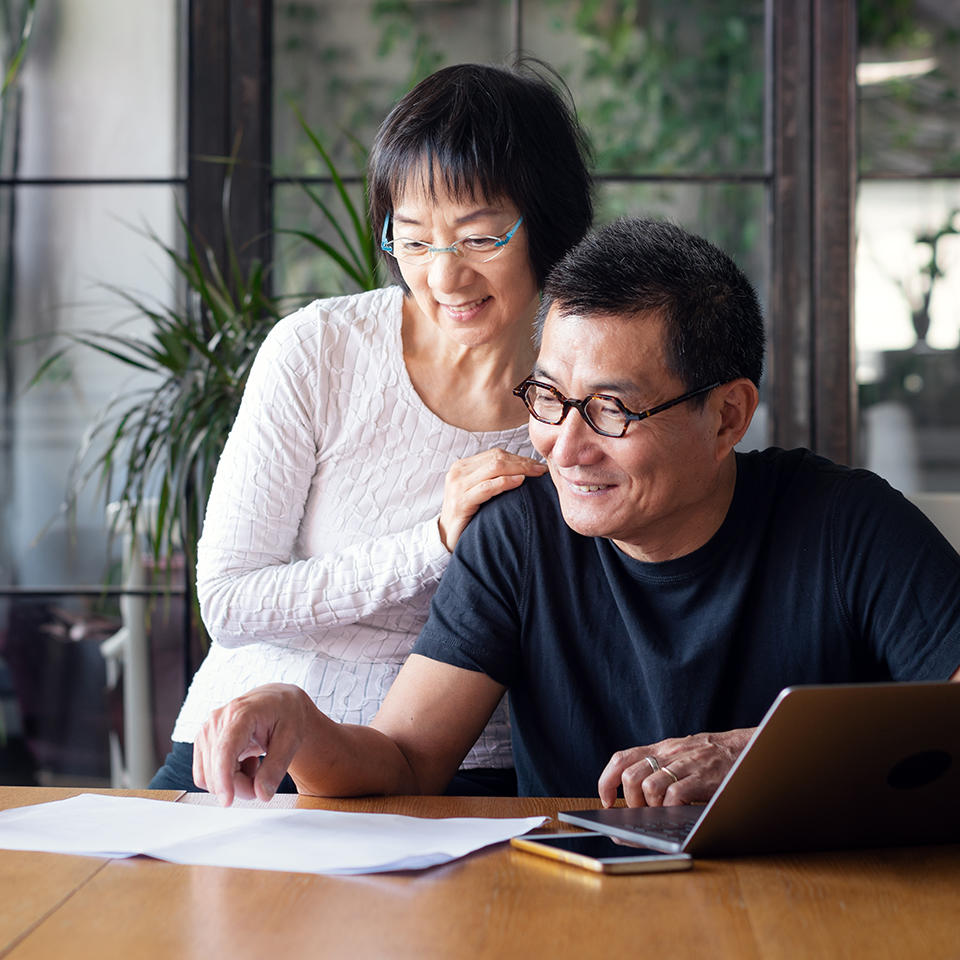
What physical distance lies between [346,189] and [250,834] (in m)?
2.42

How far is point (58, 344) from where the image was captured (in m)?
3.25

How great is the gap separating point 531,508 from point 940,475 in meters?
2.10

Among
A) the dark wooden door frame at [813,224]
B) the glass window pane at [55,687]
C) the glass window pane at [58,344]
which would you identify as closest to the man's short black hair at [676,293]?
the dark wooden door frame at [813,224]

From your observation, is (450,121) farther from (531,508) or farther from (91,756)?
(91,756)

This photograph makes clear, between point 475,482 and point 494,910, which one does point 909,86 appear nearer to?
point 475,482

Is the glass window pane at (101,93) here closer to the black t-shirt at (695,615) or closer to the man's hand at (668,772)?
the black t-shirt at (695,615)

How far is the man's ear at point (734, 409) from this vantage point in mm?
1459

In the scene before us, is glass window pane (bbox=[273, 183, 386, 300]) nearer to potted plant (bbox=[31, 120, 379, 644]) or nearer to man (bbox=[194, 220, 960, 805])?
potted plant (bbox=[31, 120, 379, 644])

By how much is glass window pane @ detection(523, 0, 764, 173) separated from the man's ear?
1.89 m

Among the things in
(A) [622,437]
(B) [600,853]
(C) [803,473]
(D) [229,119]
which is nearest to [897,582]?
(C) [803,473]

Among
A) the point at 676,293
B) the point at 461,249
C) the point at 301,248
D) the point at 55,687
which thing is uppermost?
the point at 301,248

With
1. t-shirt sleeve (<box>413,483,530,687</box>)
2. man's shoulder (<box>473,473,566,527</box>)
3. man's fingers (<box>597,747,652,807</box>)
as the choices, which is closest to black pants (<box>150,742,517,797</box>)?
t-shirt sleeve (<box>413,483,530,687</box>)

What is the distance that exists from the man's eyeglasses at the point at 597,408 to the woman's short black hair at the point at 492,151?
419 mm

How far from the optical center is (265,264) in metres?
3.17
